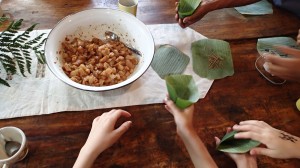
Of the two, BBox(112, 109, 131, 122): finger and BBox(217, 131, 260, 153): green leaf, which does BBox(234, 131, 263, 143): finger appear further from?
BBox(112, 109, 131, 122): finger

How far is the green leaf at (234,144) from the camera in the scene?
67cm

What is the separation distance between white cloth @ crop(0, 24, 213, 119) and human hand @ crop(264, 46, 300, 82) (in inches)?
8.7

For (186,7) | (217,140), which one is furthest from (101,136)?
(186,7)

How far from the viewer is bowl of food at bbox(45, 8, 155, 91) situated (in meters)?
0.78

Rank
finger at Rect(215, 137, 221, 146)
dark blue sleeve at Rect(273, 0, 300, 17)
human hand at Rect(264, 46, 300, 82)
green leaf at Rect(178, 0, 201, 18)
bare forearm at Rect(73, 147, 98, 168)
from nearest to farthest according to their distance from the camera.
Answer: bare forearm at Rect(73, 147, 98, 168) → finger at Rect(215, 137, 221, 146) → human hand at Rect(264, 46, 300, 82) → green leaf at Rect(178, 0, 201, 18) → dark blue sleeve at Rect(273, 0, 300, 17)

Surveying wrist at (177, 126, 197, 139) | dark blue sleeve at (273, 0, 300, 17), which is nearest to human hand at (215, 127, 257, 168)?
wrist at (177, 126, 197, 139)

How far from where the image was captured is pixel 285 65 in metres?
0.87

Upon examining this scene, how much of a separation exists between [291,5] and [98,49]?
85 centimetres

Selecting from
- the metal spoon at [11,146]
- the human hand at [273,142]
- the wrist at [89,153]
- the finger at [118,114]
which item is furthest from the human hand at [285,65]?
the metal spoon at [11,146]

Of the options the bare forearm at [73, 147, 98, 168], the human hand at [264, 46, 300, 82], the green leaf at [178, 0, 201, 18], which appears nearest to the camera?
the bare forearm at [73, 147, 98, 168]

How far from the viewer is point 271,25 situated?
110 cm

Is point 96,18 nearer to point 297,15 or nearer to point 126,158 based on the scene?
point 126,158

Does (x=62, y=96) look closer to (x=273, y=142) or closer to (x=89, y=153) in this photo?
(x=89, y=153)

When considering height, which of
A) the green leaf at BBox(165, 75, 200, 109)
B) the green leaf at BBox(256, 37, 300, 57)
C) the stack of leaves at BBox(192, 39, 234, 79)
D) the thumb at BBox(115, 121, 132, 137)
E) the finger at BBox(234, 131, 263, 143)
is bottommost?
the thumb at BBox(115, 121, 132, 137)
